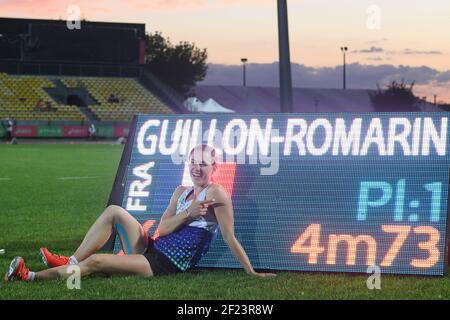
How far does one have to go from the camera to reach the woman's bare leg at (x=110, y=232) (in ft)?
26.9

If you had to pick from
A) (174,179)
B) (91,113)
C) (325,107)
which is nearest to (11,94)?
(91,113)

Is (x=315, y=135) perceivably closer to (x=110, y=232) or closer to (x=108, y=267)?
(x=110, y=232)

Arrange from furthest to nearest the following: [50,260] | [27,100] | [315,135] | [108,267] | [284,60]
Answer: [27,100], [284,60], [315,135], [50,260], [108,267]

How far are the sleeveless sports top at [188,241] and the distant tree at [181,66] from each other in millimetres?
81393

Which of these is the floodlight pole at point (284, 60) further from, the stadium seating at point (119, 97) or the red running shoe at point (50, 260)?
the stadium seating at point (119, 97)

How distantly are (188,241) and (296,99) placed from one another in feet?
289

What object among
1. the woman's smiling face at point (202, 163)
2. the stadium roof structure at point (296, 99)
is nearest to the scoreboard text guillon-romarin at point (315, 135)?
the woman's smiling face at point (202, 163)

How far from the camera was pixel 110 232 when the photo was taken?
821 cm

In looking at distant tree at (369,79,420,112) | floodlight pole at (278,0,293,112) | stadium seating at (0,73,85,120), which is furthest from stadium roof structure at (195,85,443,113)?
floodlight pole at (278,0,293,112)

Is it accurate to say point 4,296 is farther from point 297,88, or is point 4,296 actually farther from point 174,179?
point 297,88

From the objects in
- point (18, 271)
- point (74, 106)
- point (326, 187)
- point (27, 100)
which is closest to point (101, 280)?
point (18, 271)
